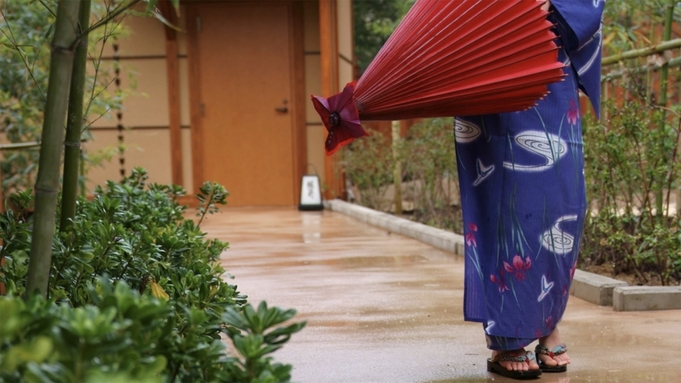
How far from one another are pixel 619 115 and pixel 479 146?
94.7 inches

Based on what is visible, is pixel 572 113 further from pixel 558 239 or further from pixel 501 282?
pixel 501 282

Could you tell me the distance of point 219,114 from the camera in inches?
489

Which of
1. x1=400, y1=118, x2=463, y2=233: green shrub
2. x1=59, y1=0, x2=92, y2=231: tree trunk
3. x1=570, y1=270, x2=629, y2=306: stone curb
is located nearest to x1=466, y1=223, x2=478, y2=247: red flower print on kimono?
x1=59, y1=0, x2=92, y2=231: tree trunk

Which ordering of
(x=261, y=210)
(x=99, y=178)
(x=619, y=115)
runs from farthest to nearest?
1. (x=99, y=178)
2. (x=261, y=210)
3. (x=619, y=115)

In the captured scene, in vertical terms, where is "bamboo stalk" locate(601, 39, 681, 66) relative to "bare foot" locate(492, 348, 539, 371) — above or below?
above

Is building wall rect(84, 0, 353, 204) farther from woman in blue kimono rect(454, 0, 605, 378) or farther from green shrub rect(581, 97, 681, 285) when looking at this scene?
woman in blue kimono rect(454, 0, 605, 378)

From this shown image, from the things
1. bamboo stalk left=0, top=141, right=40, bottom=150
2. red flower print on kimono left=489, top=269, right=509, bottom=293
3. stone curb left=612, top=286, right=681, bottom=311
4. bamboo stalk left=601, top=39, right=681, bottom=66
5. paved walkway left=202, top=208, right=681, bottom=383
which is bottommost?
paved walkway left=202, top=208, right=681, bottom=383

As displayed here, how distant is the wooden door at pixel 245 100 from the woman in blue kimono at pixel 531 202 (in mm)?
9427

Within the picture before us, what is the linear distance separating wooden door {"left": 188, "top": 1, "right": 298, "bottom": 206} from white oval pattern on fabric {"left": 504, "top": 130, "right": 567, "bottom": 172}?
9533 mm

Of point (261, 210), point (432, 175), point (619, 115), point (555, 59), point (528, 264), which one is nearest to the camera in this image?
point (555, 59)

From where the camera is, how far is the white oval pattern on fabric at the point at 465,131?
3.06m

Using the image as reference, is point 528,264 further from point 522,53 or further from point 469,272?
point 522,53

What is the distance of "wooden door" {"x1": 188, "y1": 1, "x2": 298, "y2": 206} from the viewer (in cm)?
1238

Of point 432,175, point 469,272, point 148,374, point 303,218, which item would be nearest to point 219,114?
point 303,218
